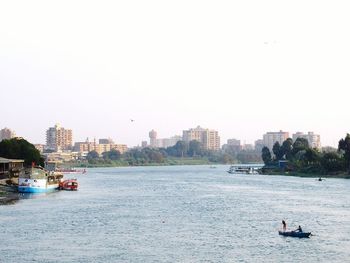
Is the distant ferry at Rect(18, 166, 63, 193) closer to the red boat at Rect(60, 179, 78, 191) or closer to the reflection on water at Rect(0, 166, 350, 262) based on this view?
the reflection on water at Rect(0, 166, 350, 262)

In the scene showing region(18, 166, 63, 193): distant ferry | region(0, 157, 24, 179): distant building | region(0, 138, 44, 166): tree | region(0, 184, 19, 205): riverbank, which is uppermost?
region(0, 138, 44, 166): tree

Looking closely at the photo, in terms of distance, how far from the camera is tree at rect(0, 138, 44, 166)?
17525 centimetres

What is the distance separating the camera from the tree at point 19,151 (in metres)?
175

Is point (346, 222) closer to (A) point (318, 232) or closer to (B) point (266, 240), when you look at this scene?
(A) point (318, 232)

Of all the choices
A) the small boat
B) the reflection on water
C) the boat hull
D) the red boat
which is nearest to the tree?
the red boat

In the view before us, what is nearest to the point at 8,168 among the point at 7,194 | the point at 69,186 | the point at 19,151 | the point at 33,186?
the point at 69,186

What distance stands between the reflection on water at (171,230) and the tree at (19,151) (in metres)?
53.7

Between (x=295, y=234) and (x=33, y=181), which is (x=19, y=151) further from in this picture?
(x=295, y=234)

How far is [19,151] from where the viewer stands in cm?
17862

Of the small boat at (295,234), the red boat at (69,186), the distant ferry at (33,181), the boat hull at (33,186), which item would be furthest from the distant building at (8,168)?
the small boat at (295,234)

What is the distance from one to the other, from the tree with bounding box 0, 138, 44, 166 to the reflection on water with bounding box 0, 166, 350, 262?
53670mm

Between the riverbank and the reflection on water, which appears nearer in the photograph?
the reflection on water

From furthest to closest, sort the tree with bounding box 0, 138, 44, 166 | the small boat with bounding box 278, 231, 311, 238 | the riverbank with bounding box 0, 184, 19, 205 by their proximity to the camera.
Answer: the tree with bounding box 0, 138, 44, 166, the riverbank with bounding box 0, 184, 19, 205, the small boat with bounding box 278, 231, 311, 238

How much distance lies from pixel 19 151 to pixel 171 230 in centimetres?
10930
